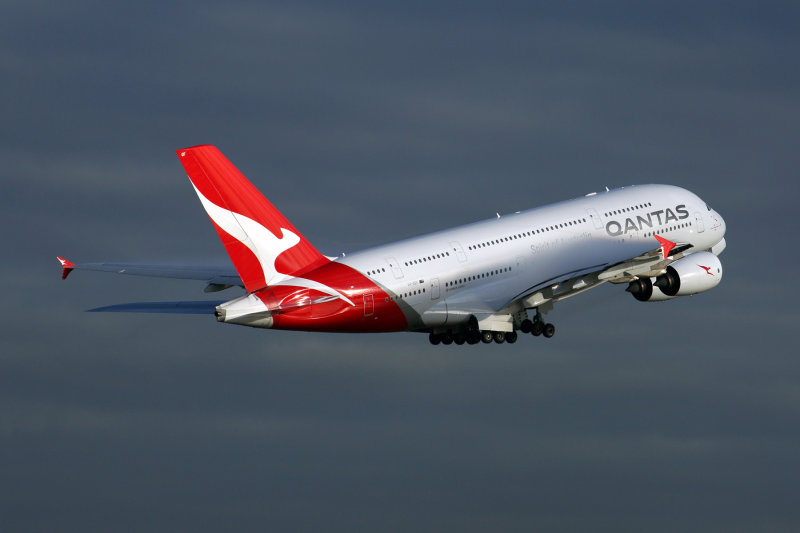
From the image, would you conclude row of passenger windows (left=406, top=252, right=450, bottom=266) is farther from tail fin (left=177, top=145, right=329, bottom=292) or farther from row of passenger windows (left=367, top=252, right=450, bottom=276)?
tail fin (left=177, top=145, right=329, bottom=292)

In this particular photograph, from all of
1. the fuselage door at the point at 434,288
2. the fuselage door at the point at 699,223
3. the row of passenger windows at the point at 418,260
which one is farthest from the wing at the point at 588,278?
the fuselage door at the point at 699,223

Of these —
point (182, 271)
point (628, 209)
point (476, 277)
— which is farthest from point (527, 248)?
point (182, 271)

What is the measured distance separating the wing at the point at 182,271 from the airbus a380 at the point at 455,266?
0.25ft

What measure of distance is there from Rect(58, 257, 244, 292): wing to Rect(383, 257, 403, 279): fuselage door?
7.15 meters

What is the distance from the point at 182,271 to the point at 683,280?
2264 cm

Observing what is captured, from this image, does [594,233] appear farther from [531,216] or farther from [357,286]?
[357,286]

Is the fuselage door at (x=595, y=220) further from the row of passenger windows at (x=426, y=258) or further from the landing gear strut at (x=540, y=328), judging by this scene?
the row of passenger windows at (x=426, y=258)

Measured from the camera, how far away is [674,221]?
7500cm

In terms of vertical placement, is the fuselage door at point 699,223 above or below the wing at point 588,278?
above

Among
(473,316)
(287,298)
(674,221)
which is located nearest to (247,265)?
(287,298)

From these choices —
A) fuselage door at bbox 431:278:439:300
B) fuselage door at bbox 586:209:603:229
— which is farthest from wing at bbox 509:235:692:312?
fuselage door at bbox 431:278:439:300

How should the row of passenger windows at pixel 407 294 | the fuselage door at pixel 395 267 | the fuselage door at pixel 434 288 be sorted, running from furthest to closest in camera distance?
the fuselage door at pixel 434 288
the fuselage door at pixel 395 267
the row of passenger windows at pixel 407 294

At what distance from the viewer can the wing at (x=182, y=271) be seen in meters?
67.4

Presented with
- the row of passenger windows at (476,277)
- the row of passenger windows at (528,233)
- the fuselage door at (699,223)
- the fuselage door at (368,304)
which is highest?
the fuselage door at (699,223)
